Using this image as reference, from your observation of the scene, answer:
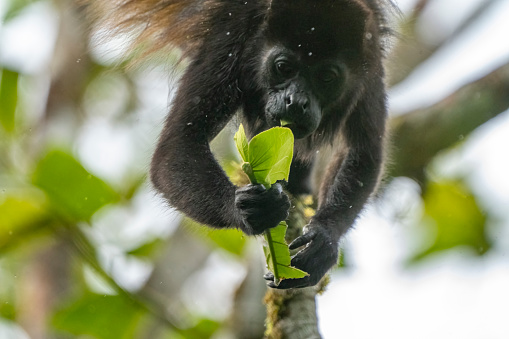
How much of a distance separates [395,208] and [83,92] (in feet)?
11.7

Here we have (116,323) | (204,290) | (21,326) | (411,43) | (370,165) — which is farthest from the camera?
(204,290)

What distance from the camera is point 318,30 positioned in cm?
345

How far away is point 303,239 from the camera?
3279mm

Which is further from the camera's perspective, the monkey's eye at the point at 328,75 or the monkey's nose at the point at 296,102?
the monkey's eye at the point at 328,75

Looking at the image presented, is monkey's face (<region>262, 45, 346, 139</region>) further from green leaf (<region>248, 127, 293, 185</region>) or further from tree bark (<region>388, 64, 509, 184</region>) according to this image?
tree bark (<region>388, 64, 509, 184</region>)

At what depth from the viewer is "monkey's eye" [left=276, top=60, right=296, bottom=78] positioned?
11.4 feet

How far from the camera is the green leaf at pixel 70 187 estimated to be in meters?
4.61

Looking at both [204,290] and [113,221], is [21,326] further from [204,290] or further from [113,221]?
[204,290]

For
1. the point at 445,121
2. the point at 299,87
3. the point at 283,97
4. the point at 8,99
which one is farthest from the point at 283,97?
the point at 8,99

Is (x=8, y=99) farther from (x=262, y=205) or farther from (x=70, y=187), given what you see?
(x=262, y=205)

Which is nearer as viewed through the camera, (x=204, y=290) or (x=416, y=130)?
(x=416, y=130)

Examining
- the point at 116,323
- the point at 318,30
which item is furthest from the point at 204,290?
the point at 318,30

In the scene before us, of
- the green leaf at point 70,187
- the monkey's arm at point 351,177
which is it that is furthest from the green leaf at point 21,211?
the monkey's arm at point 351,177

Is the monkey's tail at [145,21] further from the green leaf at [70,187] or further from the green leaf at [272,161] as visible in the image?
the green leaf at [272,161]
